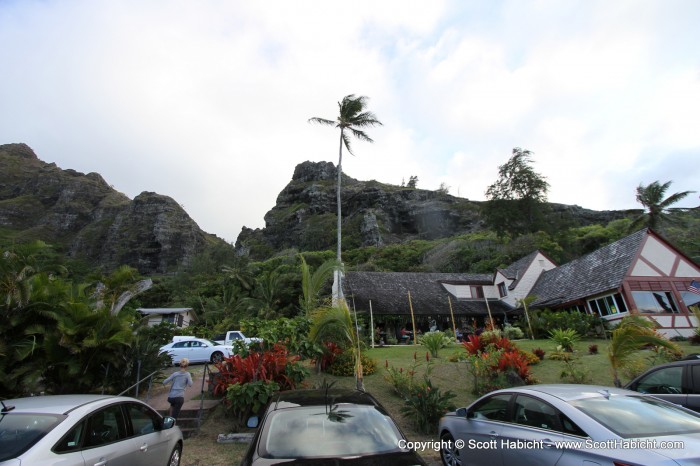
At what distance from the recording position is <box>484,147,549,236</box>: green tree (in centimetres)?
4922

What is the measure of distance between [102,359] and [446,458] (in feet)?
25.6

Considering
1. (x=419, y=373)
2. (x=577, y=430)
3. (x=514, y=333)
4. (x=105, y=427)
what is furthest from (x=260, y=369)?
(x=514, y=333)

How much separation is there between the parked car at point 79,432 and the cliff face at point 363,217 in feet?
205

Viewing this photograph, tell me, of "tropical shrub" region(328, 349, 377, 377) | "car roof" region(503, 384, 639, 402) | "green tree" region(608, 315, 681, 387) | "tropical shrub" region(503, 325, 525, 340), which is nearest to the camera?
"car roof" region(503, 384, 639, 402)

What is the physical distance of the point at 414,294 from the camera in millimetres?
27781

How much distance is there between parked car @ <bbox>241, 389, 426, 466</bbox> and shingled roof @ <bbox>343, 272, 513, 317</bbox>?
20.4 metres

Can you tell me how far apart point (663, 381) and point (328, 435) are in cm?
646

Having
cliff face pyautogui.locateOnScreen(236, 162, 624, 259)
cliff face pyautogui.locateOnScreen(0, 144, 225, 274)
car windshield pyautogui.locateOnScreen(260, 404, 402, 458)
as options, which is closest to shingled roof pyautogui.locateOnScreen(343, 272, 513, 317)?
car windshield pyautogui.locateOnScreen(260, 404, 402, 458)

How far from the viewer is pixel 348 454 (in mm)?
3254

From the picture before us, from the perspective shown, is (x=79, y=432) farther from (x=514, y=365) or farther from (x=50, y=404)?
(x=514, y=365)

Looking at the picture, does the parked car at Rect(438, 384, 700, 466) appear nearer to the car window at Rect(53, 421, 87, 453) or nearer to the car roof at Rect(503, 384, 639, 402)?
the car roof at Rect(503, 384, 639, 402)

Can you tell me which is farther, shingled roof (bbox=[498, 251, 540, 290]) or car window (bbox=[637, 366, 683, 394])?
shingled roof (bbox=[498, 251, 540, 290])

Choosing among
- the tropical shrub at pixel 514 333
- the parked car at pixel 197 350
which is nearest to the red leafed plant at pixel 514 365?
the tropical shrub at pixel 514 333

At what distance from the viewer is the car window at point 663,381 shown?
6.19 m
